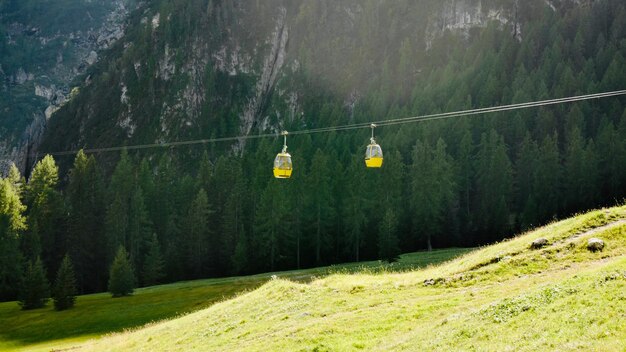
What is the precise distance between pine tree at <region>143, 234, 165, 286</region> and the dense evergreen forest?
0.18 meters

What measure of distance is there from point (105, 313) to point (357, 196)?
136ft

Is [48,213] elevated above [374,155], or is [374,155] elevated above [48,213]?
[374,155]

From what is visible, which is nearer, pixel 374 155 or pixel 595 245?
pixel 595 245

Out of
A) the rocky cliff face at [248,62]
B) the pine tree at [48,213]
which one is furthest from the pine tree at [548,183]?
the pine tree at [48,213]

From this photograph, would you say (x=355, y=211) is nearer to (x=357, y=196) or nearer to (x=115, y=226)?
(x=357, y=196)

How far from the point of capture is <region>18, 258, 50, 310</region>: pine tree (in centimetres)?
6794

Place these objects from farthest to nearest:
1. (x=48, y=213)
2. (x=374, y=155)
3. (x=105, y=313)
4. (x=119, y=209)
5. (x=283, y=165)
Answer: (x=119, y=209), (x=48, y=213), (x=105, y=313), (x=283, y=165), (x=374, y=155)

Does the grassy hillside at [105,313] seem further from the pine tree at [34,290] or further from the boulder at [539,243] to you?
the boulder at [539,243]

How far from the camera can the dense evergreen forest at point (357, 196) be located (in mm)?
83500

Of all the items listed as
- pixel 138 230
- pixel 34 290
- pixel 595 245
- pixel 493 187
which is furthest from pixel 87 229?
pixel 595 245

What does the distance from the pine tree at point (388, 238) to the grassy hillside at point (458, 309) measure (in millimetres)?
40075

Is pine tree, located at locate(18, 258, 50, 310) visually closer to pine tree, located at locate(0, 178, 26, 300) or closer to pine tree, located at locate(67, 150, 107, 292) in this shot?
pine tree, located at locate(0, 178, 26, 300)

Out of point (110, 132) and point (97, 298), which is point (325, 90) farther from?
point (97, 298)

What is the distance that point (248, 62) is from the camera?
16588 cm
